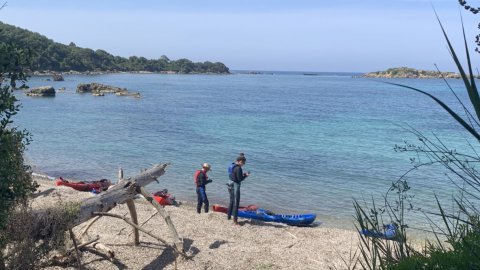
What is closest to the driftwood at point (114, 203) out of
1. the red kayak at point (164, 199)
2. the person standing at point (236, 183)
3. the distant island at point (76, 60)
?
the person standing at point (236, 183)

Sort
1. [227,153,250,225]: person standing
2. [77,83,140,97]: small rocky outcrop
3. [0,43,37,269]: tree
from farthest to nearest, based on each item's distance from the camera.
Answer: [77,83,140,97]: small rocky outcrop → [227,153,250,225]: person standing → [0,43,37,269]: tree

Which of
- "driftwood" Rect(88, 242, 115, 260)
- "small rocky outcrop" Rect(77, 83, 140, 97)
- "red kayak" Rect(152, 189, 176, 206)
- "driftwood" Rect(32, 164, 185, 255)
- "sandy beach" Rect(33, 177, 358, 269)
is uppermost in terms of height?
"driftwood" Rect(32, 164, 185, 255)

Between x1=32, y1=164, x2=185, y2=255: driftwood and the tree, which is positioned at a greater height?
the tree

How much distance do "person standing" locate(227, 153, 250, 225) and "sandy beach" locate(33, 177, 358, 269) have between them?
1.15ft

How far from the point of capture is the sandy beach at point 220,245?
11.1 meters

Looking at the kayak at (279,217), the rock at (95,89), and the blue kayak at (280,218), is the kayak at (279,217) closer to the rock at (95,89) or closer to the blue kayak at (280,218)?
the blue kayak at (280,218)

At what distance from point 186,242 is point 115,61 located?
177021 mm

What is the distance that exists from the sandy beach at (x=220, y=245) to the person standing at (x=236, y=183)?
1.15 ft

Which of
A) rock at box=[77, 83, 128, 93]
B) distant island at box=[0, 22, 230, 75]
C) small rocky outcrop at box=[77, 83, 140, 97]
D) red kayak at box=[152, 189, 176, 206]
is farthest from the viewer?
distant island at box=[0, 22, 230, 75]

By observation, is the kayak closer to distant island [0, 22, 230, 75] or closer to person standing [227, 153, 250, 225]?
person standing [227, 153, 250, 225]

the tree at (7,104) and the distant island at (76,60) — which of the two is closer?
the tree at (7,104)

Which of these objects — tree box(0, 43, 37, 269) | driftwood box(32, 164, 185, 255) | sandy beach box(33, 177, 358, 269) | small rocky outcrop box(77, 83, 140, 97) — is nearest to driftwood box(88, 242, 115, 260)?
sandy beach box(33, 177, 358, 269)

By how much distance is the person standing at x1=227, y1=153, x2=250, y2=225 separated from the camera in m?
14.8

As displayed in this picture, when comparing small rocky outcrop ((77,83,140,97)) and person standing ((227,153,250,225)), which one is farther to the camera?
small rocky outcrop ((77,83,140,97))
